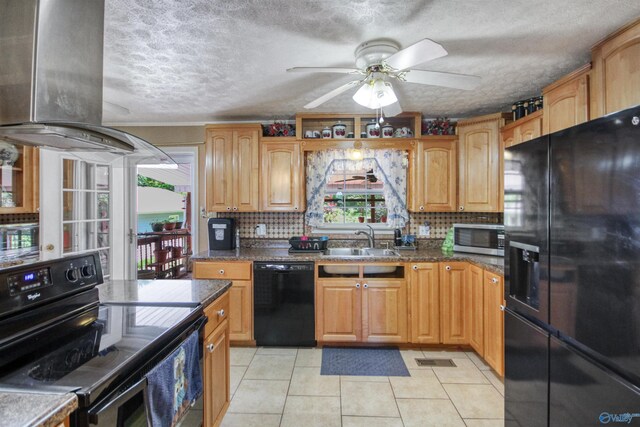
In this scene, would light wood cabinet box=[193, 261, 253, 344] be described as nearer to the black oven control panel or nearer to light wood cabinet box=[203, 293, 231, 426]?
light wood cabinet box=[203, 293, 231, 426]

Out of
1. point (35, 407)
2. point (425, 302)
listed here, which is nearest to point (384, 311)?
point (425, 302)

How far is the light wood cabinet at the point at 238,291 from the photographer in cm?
302

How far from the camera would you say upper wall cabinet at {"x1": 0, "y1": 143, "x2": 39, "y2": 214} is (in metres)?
2.62

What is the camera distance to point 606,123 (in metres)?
1.08

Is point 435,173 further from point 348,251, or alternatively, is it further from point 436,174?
point 348,251

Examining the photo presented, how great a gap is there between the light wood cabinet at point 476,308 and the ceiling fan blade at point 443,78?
1552 millimetres

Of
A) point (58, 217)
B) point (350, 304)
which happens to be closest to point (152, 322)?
point (350, 304)

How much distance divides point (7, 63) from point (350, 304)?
8.90ft

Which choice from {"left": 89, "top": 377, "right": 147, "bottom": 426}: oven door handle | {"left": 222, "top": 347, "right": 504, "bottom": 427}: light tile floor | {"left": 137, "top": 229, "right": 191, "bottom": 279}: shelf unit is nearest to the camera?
{"left": 89, "top": 377, "right": 147, "bottom": 426}: oven door handle

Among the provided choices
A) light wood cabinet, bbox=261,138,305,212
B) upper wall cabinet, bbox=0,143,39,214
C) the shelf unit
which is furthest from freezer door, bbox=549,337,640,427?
the shelf unit

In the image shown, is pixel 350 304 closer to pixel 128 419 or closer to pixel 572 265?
pixel 572 265

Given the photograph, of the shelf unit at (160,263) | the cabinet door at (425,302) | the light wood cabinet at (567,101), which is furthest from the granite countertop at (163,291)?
the shelf unit at (160,263)

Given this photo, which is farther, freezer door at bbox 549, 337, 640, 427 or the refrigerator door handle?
the refrigerator door handle

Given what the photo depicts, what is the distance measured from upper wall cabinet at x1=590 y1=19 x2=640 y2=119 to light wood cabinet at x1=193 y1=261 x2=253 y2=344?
2843 millimetres
